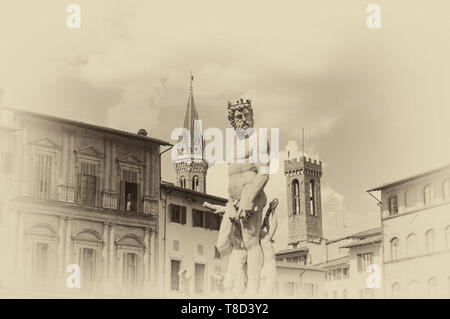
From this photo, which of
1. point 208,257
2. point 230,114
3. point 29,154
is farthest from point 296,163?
point 230,114

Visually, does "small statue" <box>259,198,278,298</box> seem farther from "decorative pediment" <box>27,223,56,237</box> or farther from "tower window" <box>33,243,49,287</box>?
"decorative pediment" <box>27,223,56,237</box>

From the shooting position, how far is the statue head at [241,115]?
13.7 m

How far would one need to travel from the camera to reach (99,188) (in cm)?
4003

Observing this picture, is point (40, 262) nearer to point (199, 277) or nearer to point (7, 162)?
point (7, 162)

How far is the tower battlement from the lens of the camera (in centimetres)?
10919

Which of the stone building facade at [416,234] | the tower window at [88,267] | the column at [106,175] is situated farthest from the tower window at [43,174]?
the stone building facade at [416,234]

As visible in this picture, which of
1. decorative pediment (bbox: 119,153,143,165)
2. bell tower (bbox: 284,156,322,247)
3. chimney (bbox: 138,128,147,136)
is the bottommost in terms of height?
decorative pediment (bbox: 119,153,143,165)

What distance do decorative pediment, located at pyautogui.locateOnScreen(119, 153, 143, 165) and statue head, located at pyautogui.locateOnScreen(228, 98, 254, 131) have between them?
28.2 m

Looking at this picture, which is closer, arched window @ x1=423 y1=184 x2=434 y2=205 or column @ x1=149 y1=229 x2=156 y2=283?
column @ x1=149 y1=229 x2=156 y2=283

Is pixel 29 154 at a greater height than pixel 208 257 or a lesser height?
greater

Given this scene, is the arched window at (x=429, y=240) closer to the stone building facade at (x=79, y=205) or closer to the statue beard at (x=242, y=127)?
the stone building facade at (x=79, y=205)

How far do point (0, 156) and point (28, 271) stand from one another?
533 cm

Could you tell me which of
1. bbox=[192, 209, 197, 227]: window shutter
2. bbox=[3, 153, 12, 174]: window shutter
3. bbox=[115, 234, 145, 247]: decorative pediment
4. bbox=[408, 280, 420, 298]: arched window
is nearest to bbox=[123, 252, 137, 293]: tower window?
bbox=[115, 234, 145, 247]: decorative pediment
